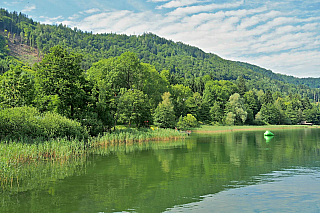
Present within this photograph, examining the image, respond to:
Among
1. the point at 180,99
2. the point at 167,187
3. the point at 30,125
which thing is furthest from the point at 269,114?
the point at 167,187

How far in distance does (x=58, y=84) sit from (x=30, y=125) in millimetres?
11839

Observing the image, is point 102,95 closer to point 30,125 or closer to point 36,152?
point 30,125

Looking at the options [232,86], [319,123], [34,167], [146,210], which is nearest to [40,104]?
[34,167]

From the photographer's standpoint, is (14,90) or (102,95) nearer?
(14,90)

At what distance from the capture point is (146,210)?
1352cm

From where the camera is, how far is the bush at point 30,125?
93.6 ft

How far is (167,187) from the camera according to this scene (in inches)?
704

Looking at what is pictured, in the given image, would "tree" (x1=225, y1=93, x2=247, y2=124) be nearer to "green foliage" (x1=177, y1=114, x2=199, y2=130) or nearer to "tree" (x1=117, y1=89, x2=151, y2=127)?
"green foliage" (x1=177, y1=114, x2=199, y2=130)

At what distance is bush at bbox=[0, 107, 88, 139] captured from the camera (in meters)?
28.5

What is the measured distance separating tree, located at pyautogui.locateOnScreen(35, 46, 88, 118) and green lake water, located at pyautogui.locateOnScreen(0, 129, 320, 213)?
14.7 meters

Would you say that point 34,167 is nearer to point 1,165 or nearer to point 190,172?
point 1,165

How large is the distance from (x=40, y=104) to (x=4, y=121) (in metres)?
11.2

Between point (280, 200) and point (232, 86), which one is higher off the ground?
point (232, 86)

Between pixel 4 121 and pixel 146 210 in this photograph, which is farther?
pixel 4 121
